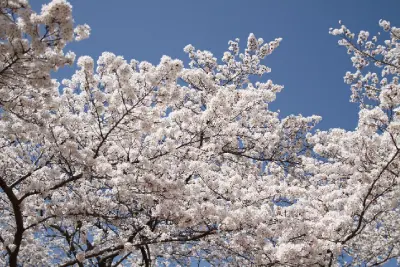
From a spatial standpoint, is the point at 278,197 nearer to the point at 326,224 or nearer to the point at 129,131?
the point at 326,224

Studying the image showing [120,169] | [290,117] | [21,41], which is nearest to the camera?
Result: [21,41]

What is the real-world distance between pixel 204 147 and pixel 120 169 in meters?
1.93

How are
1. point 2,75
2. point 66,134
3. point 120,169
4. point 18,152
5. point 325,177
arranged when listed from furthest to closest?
point 325,177 → point 18,152 → point 66,134 → point 120,169 → point 2,75

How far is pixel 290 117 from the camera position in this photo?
12938 mm

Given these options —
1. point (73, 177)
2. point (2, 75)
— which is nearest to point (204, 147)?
point (73, 177)

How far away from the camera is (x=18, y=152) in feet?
30.8

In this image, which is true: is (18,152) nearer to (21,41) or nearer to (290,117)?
(21,41)

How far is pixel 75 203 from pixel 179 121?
2854 mm

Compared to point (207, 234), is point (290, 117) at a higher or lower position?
higher

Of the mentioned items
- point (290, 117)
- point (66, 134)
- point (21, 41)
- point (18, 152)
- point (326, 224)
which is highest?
point (290, 117)

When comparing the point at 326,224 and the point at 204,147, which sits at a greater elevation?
the point at 204,147

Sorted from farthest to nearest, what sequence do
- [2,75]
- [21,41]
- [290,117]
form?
[290,117] < [2,75] < [21,41]

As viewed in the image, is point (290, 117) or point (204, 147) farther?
point (290, 117)

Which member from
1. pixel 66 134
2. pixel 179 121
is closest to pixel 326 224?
pixel 179 121
